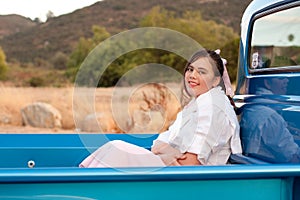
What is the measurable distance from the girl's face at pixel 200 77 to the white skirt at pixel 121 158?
17.6 inches

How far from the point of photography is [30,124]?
12820 mm

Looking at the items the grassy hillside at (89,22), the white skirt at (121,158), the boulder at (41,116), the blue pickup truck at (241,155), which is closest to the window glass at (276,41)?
the blue pickup truck at (241,155)

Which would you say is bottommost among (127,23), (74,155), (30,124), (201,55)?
(30,124)

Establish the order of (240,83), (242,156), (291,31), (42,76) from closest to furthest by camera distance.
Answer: (242,156), (291,31), (240,83), (42,76)

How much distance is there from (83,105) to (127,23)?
29.5 metres

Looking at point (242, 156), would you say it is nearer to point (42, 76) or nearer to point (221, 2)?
point (42, 76)

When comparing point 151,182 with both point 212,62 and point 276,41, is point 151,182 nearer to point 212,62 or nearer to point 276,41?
point 212,62

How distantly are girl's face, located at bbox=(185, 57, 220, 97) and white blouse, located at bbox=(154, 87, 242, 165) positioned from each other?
4 cm

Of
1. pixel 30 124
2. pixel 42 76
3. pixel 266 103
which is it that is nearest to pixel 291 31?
pixel 266 103

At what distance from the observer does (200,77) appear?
2840mm

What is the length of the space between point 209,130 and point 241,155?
0.84ft

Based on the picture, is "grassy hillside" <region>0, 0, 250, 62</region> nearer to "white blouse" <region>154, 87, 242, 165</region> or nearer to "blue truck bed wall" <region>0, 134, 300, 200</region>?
"white blouse" <region>154, 87, 242, 165</region>

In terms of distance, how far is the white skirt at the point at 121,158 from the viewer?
2.47 m

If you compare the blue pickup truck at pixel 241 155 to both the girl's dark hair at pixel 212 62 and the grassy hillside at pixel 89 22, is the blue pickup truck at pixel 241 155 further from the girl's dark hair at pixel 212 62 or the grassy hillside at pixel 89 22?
the grassy hillside at pixel 89 22
